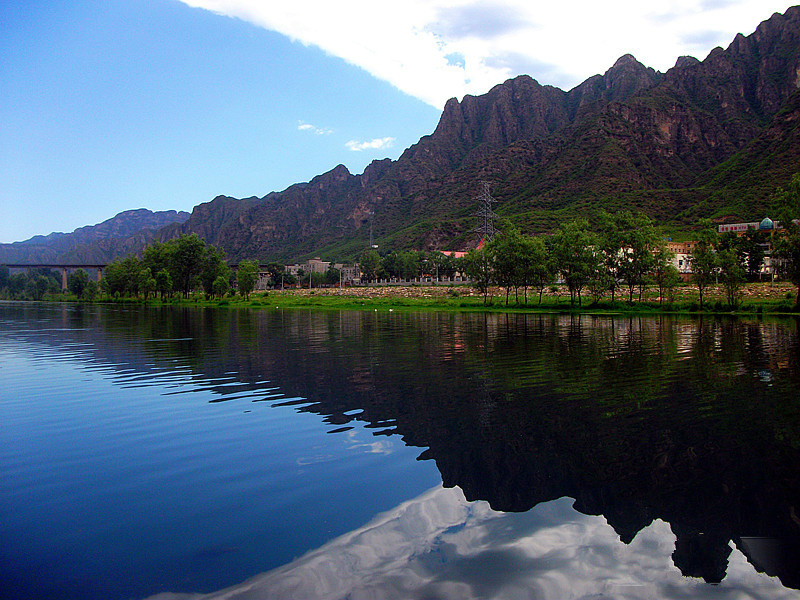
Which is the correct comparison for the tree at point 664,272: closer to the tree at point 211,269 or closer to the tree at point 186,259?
the tree at point 211,269

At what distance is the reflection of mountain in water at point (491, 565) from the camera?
5883 mm

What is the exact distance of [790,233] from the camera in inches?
2131

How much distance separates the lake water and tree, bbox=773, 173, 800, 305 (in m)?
43.7

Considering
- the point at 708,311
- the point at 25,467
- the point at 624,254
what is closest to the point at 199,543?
the point at 25,467

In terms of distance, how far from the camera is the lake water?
6.23 meters

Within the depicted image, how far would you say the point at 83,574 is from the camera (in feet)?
20.3

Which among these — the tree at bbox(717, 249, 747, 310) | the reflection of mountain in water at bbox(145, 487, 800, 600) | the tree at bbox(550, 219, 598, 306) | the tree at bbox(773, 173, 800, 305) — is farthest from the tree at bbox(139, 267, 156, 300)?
the reflection of mountain in water at bbox(145, 487, 800, 600)

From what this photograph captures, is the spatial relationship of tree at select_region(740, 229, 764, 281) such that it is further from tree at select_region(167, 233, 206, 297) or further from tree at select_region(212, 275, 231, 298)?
tree at select_region(167, 233, 206, 297)

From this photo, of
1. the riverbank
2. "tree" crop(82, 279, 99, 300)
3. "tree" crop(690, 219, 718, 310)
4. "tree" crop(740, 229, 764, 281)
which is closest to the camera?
the riverbank

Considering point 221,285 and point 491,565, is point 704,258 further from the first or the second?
point 221,285

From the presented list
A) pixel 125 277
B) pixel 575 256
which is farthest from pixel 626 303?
pixel 125 277

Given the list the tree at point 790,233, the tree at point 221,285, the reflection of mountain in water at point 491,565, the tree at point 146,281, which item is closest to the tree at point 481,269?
the tree at point 790,233

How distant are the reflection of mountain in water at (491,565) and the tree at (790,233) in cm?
5924

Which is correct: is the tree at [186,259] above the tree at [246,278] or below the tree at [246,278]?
above
